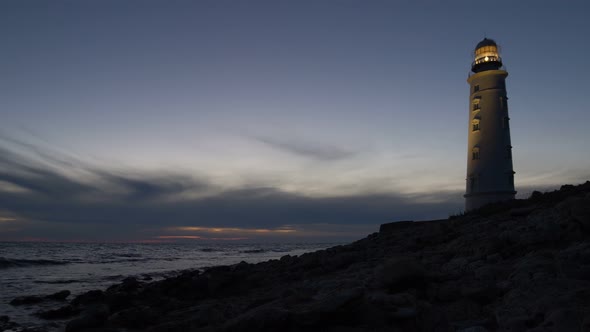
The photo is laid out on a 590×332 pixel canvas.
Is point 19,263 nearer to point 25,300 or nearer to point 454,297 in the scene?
point 25,300

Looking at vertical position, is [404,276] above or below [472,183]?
below

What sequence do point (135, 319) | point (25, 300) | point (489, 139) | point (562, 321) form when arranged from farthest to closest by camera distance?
point (489, 139)
point (25, 300)
point (135, 319)
point (562, 321)

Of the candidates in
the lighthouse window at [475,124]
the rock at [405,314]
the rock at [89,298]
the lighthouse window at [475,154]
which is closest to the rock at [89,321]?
the rock at [89,298]

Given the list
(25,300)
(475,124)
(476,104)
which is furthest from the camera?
(476,104)

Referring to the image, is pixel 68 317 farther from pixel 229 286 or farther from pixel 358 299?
pixel 358 299

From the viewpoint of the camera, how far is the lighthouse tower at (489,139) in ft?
85.7

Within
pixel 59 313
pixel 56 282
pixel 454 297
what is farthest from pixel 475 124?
pixel 56 282

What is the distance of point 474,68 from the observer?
29422 mm

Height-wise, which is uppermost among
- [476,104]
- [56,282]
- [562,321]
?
[476,104]

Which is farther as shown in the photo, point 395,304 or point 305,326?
point 395,304

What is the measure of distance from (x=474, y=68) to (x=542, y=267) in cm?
2618

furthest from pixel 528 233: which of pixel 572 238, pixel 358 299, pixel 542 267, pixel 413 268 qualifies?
pixel 358 299

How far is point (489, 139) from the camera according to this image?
1055 inches

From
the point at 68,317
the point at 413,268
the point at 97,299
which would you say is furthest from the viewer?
the point at 97,299
